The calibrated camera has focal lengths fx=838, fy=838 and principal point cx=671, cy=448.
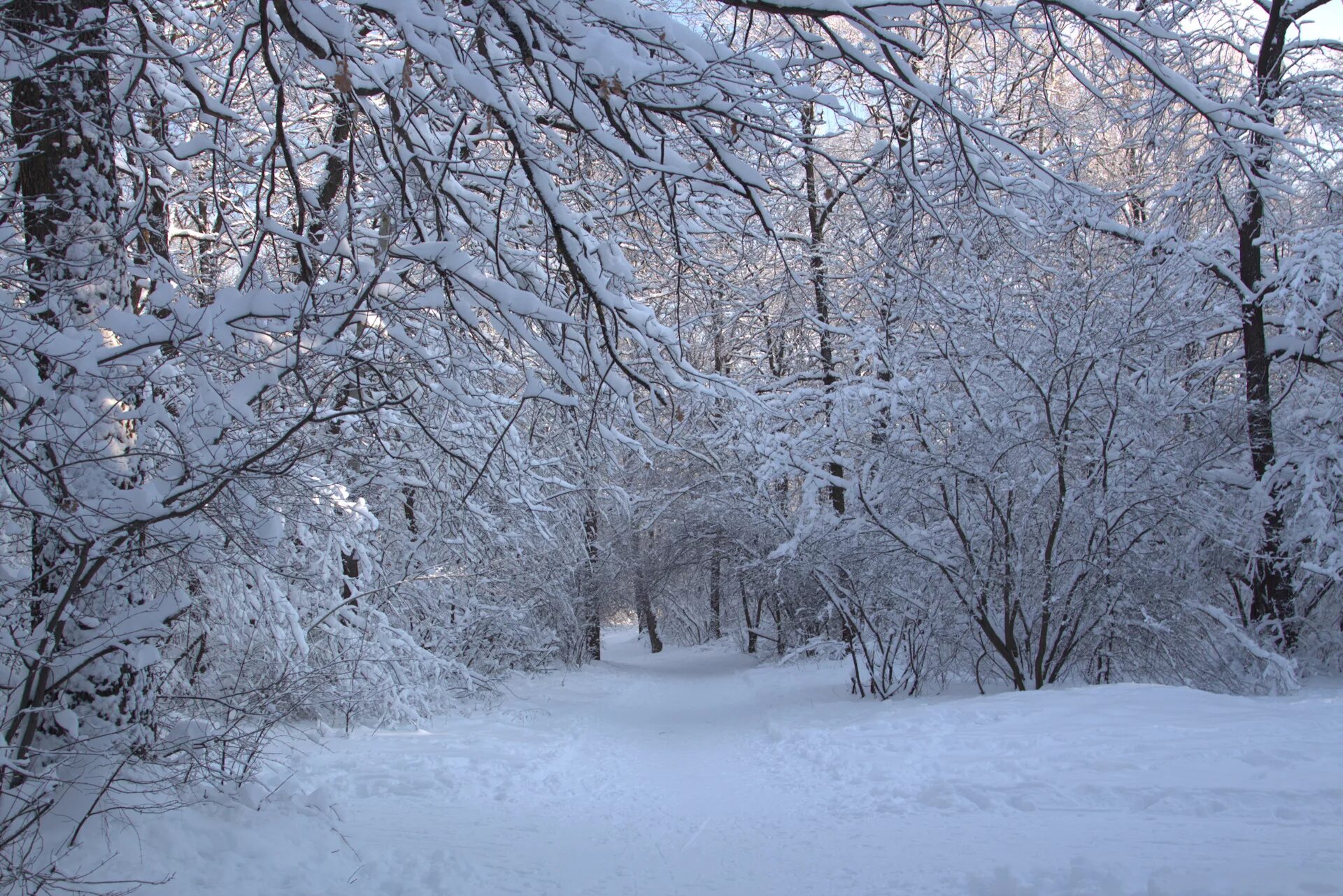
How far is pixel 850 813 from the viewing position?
5418mm

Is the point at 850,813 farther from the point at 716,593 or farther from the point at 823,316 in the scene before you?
the point at 716,593

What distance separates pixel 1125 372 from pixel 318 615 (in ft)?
27.5

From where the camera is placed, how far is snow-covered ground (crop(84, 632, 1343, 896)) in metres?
3.75

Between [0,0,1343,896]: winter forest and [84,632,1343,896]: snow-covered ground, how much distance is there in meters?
0.05

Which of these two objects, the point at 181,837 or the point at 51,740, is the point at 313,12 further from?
the point at 181,837

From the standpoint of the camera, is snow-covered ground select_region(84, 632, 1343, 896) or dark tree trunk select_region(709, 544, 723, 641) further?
dark tree trunk select_region(709, 544, 723, 641)

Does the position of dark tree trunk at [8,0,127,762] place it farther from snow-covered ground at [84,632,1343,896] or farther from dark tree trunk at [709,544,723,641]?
dark tree trunk at [709,544,723,641]

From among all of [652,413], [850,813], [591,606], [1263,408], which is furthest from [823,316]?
[652,413]

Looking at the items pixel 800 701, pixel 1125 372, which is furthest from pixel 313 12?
pixel 800 701

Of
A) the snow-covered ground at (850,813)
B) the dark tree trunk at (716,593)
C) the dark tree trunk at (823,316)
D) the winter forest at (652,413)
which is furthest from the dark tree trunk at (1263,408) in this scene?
the dark tree trunk at (716,593)

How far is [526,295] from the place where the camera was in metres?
3.30

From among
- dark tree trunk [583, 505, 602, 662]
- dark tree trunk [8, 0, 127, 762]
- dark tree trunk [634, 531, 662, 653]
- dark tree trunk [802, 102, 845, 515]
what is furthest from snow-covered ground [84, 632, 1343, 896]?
dark tree trunk [634, 531, 662, 653]

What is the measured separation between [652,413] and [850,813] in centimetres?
315

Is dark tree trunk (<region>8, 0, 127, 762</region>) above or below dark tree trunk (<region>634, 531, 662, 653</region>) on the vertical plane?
above
